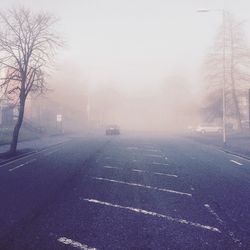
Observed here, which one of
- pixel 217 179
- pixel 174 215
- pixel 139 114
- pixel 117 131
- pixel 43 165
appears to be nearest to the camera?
pixel 174 215

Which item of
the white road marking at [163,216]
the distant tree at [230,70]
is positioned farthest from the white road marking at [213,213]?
the distant tree at [230,70]

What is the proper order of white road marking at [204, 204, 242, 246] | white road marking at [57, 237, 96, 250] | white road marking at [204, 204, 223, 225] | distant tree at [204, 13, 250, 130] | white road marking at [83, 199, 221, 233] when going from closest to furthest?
1. white road marking at [57, 237, 96, 250]
2. white road marking at [204, 204, 242, 246]
3. white road marking at [83, 199, 221, 233]
4. white road marking at [204, 204, 223, 225]
5. distant tree at [204, 13, 250, 130]

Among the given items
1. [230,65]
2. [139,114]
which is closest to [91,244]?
[230,65]

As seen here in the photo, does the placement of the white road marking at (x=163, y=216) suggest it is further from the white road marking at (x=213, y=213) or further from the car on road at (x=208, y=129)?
the car on road at (x=208, y=129)

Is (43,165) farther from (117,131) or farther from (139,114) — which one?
(139,114)

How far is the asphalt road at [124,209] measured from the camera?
5816 millimetres

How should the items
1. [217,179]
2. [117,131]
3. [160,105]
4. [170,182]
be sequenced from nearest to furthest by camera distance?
[170,182]
[217,179]
[117,131]
[160,105]

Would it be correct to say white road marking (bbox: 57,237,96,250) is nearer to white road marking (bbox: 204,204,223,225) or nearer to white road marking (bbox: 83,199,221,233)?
white road marking (bbox: 83,199,221,233)

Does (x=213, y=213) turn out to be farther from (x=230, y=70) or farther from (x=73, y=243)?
(x=230, y=70)

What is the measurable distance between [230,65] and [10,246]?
4669 cm

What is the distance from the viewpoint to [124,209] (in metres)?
7.94

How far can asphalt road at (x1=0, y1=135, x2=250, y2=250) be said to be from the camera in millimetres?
5816

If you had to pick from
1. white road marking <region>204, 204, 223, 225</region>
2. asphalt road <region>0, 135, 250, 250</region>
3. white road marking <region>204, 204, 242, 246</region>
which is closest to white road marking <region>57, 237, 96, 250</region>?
asphalt road <region>0, 135, 250, 250</region>

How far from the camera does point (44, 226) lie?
6.56 metres
